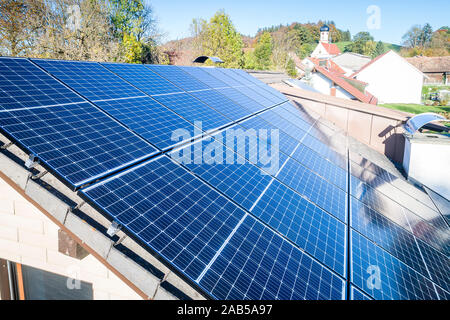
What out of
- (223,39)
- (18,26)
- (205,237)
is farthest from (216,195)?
(223,39)

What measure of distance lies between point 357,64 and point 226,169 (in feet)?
348

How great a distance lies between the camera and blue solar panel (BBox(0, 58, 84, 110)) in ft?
17.0

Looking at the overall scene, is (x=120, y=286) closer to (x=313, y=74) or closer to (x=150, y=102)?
(x=150, y=102)

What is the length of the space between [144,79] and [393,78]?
66.8m

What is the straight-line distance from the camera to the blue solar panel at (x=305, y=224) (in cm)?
497

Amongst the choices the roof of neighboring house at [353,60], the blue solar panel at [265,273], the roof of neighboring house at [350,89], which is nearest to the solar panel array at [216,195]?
the blue solar panel at [265,273]

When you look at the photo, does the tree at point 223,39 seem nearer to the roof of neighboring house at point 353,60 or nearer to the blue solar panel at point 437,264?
the blue solar panel at point 437,264

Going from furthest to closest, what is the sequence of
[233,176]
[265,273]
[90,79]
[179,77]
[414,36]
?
[414,36] < [179,77] < [90,79] < [233,176] < [265,273]

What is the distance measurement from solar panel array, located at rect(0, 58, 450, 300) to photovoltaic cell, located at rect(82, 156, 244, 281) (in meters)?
0.02

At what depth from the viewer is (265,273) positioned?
13.5ft

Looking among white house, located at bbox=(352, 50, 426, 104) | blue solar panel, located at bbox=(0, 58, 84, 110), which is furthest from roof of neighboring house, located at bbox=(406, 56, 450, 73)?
blue solar panel, located at bbox=(0, 58, 84, 110)

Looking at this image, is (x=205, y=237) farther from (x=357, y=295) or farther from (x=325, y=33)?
(x=325, y=33)

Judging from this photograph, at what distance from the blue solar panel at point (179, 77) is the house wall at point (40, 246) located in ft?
22.1

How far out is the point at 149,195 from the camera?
15.0 ft
